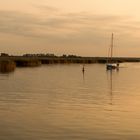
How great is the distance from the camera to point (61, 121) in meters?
24.9

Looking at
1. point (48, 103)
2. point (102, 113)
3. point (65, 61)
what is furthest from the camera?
point (65, 61)

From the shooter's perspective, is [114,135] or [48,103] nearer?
[114,135]

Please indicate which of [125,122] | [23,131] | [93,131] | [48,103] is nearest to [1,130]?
[23,131]

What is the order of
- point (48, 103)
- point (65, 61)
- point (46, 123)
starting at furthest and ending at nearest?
point (65, 61) → point (48, 103) → point (46, 123)

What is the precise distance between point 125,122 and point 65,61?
14771 centimetres

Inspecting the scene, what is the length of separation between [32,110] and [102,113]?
4.36 metres

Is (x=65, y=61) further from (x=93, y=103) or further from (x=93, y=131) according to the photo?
(x=93, y=131)

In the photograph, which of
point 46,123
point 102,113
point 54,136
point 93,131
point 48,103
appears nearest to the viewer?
point 54,136

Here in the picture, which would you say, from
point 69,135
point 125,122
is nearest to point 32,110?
point 125,122

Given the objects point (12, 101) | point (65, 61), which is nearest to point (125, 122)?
point (12, 101)

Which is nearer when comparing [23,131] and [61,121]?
[23,131]

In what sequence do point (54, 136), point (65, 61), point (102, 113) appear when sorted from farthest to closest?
point (65, 61), point (102, 113), point (54, 136)

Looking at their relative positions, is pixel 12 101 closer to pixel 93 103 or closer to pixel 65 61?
pixel 93 103

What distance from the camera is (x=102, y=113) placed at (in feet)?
92.9
